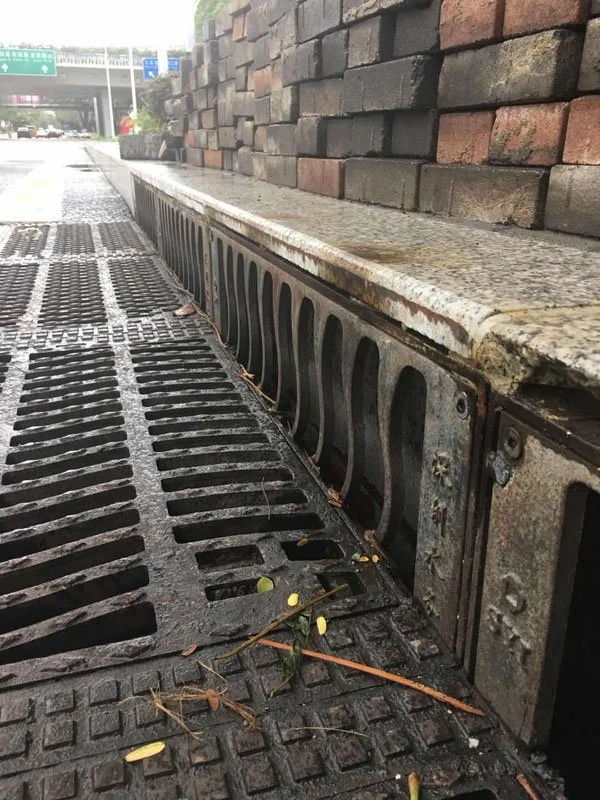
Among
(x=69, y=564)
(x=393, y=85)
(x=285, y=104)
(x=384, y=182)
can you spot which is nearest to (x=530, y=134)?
(x=393, y=85)

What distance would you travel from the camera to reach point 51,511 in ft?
7.47

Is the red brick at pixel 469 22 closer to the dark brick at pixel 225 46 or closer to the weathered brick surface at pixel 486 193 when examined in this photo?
the weathered brick surface at pixel 486 193

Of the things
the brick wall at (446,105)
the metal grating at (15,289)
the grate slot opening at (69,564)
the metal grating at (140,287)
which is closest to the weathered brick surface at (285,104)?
the brick wall at (446,105)

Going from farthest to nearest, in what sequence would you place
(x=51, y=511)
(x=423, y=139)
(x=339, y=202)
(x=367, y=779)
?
(x=339, y=202)
(x=423, y=139)
(x=51, y=511)
(x=367, y=779)

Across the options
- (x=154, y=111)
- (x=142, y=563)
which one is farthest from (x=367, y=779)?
(x=154, y=111)

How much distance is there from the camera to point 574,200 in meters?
2.70

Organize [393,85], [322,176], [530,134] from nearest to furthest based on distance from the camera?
[530,134] → [393,85] → [322,176]

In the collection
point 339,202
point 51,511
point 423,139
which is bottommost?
point 51,511

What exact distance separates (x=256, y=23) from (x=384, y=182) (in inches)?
151

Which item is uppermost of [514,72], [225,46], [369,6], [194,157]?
[225,46]

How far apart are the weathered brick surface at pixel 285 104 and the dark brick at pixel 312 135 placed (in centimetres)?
34

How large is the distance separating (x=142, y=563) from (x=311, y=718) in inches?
27.6

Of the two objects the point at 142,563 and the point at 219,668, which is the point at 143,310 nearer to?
the point at 142,563

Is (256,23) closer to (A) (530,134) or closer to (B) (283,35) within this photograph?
(B) (283,35)
